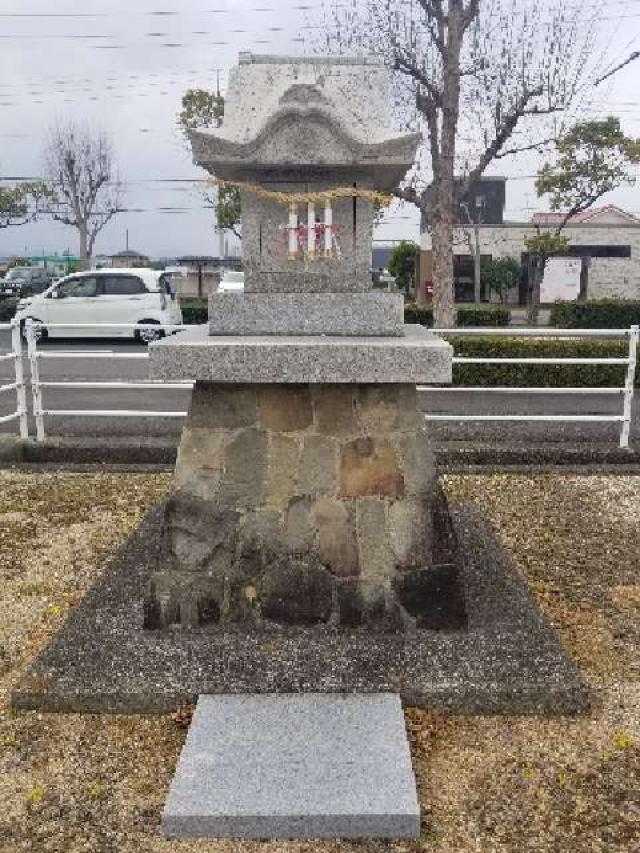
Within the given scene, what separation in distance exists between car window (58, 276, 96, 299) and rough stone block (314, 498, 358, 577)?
1494cm

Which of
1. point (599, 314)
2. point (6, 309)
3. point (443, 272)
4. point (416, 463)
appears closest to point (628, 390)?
point (416, 463)

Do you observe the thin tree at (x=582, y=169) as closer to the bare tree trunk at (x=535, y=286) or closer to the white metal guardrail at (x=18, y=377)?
the bare tree trunk at (x=535, y=286)

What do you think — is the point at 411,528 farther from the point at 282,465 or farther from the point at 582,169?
the point at 582,169

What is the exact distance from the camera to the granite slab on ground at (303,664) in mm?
3518

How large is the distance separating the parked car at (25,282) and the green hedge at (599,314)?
1710 cm

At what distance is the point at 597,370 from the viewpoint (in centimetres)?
1118

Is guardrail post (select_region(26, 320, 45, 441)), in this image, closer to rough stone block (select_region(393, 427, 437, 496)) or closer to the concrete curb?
the concrete curb

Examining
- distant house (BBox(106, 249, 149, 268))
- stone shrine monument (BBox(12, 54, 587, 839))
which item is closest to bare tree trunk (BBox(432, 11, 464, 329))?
stone shrine monument (BBox(12, 54, 587, 839))

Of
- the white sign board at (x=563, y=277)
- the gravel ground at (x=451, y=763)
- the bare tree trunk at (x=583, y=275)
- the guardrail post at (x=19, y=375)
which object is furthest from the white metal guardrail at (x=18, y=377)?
the bare tree trunk at (x=583, y=275)

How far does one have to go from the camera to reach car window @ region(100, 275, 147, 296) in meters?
17.6

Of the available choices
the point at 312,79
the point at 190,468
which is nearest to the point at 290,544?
the point at 190,468

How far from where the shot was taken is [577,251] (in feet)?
102

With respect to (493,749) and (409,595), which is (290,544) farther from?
(493,749)

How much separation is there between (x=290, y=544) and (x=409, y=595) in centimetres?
66
